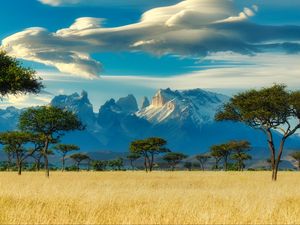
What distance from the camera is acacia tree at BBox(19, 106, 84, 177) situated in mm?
65188

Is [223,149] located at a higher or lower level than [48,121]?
lower

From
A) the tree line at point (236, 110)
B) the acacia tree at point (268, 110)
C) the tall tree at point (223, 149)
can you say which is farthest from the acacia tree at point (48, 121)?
the tall tree at point (223, 149)

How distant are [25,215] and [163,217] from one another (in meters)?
4.06

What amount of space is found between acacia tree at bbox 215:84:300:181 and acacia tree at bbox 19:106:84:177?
19.8m

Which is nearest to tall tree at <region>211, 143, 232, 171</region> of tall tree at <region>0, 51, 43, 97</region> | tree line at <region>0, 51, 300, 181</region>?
tree line at <region>0, 51, 300, 181</region>

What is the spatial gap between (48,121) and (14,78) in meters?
29.9

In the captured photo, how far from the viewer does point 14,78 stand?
117ft

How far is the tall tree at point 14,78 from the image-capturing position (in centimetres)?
3550

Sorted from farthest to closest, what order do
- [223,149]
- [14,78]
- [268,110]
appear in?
1. [223,149]
2. [268,110]
3. [14,78]

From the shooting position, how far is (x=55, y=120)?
65.1m

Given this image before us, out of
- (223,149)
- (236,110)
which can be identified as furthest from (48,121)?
(223,149)

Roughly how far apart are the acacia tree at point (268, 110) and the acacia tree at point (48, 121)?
19.8 meters

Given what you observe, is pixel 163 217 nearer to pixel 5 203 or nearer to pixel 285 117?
pixel 5 203

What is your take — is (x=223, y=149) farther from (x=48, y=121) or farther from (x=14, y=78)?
(x=14, y=78)
